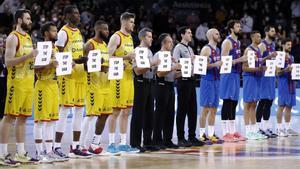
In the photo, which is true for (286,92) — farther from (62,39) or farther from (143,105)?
(62,39)

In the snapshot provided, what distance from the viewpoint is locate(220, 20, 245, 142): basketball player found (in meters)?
15.5

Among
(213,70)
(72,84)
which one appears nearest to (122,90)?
(72,84)

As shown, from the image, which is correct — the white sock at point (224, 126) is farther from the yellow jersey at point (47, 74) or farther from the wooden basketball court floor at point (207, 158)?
the yellow jersey at point (47, 74)

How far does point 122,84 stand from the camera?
1315 cm

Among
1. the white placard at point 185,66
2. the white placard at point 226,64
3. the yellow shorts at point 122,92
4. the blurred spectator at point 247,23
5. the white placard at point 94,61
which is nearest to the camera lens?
A: the white placard at point 94,61

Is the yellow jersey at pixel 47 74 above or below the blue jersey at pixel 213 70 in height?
below

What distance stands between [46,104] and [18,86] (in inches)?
22.5

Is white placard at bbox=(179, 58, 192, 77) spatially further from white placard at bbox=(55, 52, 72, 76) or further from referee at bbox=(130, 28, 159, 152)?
white placard at bbox=(55, 52, 72, 76)

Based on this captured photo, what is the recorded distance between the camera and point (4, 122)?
38.0ft

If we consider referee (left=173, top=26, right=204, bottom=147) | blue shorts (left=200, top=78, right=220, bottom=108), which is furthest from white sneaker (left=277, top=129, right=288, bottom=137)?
referee (left=173, top=26, right=204, bottom=147)

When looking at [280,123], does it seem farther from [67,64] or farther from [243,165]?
[67,64]

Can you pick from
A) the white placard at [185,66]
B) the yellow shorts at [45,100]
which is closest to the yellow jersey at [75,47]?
the yellow shorts at [45,100]

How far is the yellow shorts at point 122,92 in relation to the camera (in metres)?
13.1

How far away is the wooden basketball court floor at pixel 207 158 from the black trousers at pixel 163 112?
0.44m
